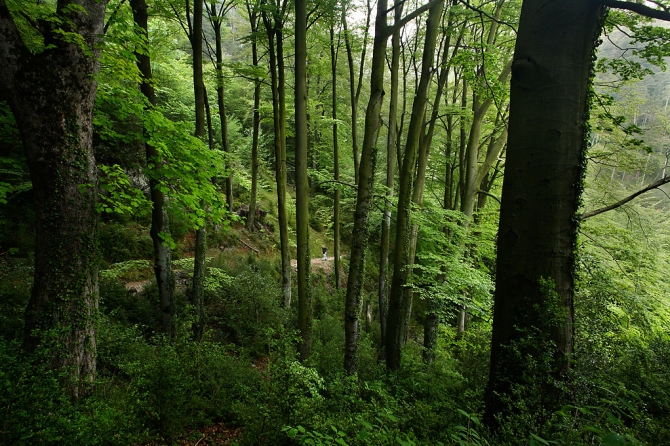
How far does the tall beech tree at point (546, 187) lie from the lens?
6.88 ft

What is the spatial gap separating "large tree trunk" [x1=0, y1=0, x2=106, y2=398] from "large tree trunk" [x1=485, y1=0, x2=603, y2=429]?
4189 mm

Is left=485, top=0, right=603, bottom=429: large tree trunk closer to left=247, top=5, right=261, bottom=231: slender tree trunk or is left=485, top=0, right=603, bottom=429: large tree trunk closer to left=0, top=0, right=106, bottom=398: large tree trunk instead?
left=0, top=0, right=106, bottom=398: large tree trunk

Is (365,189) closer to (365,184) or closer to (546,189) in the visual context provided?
(365,184)

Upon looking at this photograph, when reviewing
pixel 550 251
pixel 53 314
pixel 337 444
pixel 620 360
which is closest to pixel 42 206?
pixel 53 314

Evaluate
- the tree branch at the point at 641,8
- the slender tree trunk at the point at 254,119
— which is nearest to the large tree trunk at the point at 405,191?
the tree branch at the point at 641,8

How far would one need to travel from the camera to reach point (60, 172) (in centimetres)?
345

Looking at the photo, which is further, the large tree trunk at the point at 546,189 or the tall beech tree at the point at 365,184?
the tall beech tree at the point at 365,184

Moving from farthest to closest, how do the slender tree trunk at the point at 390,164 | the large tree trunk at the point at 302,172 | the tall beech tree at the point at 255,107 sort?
the tall beech tree at the point at 255,107 < the slender tree trunk at the point at 390,164 < the large tree trunk at the point at 302,172

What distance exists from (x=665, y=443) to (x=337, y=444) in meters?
2.04

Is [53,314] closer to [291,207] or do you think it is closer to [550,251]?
[550,251]

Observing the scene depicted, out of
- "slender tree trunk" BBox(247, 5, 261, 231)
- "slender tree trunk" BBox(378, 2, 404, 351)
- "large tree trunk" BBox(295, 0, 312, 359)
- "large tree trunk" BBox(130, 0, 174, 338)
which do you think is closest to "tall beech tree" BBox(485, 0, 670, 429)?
"large tree trunk" BBox(295, 0, 312, 359)

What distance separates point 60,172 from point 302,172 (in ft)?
12.5

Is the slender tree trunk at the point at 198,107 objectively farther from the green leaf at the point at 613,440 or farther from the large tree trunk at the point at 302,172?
the green leaf at the point at 613,440

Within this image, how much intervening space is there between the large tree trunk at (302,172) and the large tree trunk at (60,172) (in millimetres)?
3263
